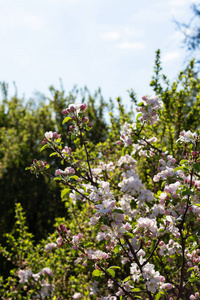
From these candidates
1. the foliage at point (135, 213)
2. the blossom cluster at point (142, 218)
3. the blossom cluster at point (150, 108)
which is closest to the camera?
the blossom cluster at point (142, 218)

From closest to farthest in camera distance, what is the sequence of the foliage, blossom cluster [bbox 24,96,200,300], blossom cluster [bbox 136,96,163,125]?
blossom cluster [bbox 24,96,200,300]
the foliage
blossom cluster [bbox 136,96,163,125]

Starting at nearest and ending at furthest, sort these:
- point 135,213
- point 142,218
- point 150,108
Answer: point 142,218
point 150,108
point 135,213

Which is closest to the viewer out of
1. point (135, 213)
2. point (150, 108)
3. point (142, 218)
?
point (142, 218)

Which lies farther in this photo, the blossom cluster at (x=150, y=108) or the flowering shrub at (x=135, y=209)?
the blossom cluster at (x=150, y=108)

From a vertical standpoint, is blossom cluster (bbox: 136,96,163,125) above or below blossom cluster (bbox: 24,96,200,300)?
above

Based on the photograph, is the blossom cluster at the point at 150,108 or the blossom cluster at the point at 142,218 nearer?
the blossom cluster at the point at 142,218

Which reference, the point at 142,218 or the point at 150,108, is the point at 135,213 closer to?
the point at 142,218

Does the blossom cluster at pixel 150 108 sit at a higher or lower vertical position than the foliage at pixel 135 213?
higher

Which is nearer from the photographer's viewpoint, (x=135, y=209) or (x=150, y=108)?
(x=150, y=108)

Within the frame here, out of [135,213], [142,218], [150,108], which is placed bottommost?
[142,218]

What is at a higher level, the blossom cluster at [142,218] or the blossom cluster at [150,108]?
the blossom cluster at [150,108]

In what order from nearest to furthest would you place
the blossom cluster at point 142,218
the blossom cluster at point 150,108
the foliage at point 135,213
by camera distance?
the blossom cluster at point 142,218 → the foliage at point 135,213 → the blossom cluster at point 150,108

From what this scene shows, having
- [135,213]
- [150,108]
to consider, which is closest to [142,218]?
[135,213]

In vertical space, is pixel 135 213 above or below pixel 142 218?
above
